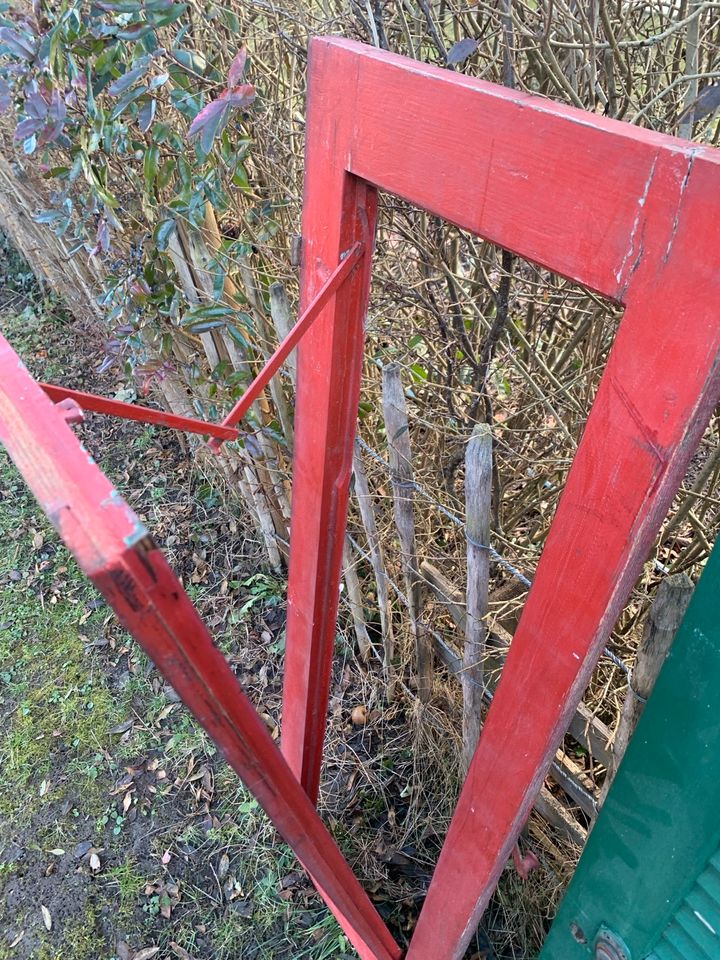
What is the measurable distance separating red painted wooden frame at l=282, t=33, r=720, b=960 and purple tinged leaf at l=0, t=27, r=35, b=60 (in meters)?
0.95

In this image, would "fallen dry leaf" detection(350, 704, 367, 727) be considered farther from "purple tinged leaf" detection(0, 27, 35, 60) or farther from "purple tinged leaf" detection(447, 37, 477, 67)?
"purple tinged leaf" detection(0, 27, 35, 60)

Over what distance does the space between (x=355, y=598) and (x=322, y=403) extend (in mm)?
1274

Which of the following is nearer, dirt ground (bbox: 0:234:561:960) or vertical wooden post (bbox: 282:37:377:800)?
vertical wooden post (bbox: 282:37:377:800)

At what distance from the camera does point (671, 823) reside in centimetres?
105

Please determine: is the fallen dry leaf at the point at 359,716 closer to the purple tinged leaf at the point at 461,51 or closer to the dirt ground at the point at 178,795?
the dirt ground at the point at 178,795

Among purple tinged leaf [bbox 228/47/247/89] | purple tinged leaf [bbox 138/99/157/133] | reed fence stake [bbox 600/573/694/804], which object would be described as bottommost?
reed fence stake [bbox 600/573/694/804]

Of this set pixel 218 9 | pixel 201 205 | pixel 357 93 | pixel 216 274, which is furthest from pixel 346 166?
pixel 216 274

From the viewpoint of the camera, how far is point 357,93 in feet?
3.06

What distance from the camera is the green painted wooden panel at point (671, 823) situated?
92cm

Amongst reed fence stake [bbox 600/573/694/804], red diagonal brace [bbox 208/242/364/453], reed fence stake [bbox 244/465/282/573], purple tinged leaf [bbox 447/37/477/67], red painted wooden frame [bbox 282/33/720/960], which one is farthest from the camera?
reed fence stake [bbox 244/465/282/573]

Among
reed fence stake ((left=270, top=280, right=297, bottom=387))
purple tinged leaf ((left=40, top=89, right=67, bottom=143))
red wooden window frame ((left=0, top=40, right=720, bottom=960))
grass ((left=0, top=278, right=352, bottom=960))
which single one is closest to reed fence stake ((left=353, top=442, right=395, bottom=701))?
reed fence stake ((left=270, top=280, right=297, bottom=387))

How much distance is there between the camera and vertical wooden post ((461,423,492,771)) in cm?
112

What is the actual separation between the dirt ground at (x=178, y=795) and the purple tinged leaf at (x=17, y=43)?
6.85 feet

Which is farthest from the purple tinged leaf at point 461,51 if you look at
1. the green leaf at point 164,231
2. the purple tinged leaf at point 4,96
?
the purple tinged leaf at point 4,96
